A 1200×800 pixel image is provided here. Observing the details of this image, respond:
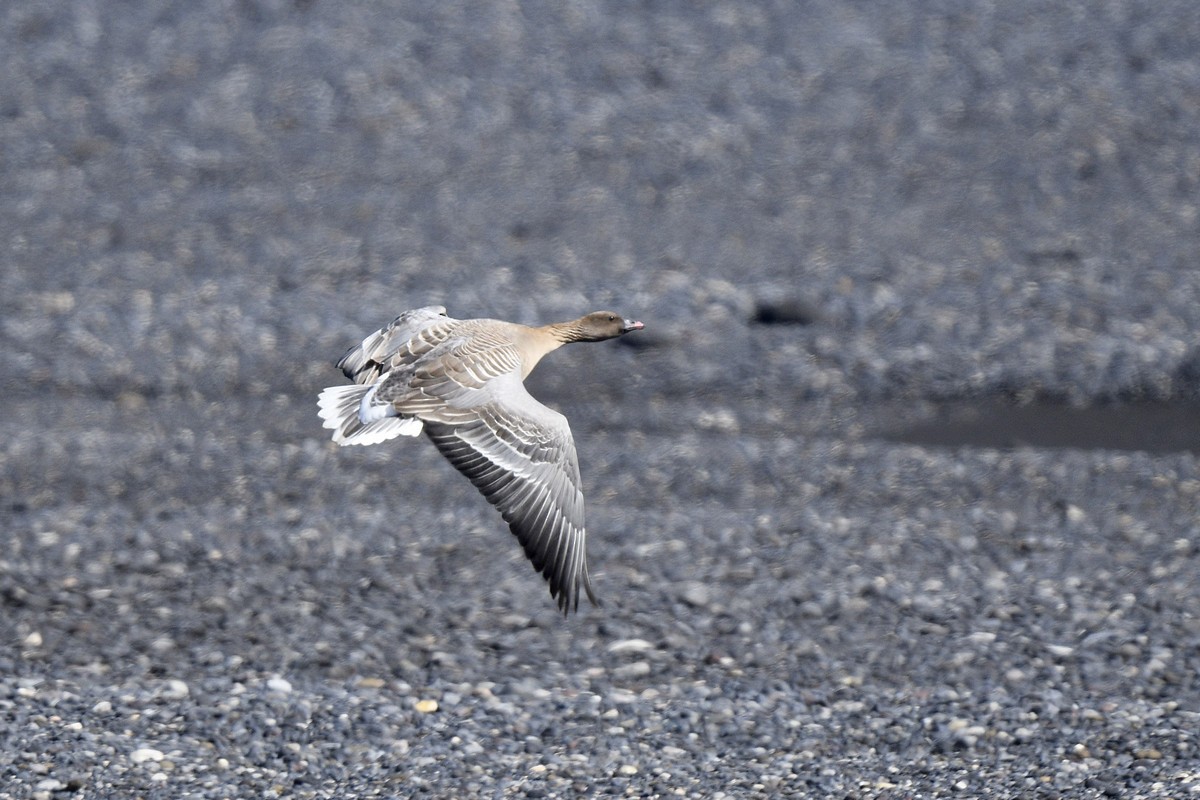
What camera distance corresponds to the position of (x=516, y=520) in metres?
7.84

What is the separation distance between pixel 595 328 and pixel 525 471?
1345 millimetres

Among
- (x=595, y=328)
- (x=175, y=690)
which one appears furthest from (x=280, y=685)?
(x=595, y=328)

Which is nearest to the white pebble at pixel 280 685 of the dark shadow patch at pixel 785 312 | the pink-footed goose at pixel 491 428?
the pink-footed goose at pixel 491 428

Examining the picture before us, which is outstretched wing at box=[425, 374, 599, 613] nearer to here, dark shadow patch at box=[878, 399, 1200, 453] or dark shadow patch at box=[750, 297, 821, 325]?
dark shadow patch at box=[878, 399, 1200, 453]

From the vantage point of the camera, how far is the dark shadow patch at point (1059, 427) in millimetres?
15812

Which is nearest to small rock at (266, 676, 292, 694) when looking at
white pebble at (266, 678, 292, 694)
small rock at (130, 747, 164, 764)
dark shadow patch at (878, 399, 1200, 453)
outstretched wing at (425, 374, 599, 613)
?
white pebble at (266, 678, 292, 694)

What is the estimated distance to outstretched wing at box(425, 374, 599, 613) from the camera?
25.5 feet

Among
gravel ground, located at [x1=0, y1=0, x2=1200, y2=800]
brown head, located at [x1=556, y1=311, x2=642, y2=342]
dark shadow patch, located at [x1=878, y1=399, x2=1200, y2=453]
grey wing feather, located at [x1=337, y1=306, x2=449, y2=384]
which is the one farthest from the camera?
dark shadow patch, located at [x1=878, y1=399, x2=1200, y2=453]

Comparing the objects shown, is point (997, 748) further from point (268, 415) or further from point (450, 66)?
point (450, 66)

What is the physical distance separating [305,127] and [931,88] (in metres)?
8.47

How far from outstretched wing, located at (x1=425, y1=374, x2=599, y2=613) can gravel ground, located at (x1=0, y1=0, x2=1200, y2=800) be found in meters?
2.72

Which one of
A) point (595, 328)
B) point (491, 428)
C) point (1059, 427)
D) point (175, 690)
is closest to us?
point (491, 428)

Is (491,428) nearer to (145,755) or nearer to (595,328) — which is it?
(595,328)

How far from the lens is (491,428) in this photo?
25.7 feet
